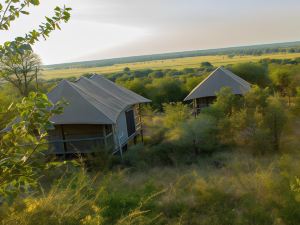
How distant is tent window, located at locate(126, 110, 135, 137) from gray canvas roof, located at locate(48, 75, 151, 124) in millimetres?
927

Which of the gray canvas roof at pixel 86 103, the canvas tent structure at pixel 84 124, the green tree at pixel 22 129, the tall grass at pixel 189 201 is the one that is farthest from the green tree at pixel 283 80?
the green tree at pixel 22 129

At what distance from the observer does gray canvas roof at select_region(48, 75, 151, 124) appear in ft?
46.6

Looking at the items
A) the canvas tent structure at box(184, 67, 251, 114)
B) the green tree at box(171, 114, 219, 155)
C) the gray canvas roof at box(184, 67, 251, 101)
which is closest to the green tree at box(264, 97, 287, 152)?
the green tree at box(171, 114, 219, 155)

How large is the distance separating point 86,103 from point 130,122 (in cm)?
498

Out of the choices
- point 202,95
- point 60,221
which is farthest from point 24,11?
point 202,95

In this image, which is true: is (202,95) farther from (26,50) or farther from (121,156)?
(26,50)

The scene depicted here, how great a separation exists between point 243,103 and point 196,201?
9702 millimetres

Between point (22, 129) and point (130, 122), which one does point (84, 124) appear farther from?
point (22, 129)

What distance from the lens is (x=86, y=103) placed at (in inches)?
583

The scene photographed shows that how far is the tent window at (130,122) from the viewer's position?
18.8 metres

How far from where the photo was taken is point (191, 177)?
11.1m

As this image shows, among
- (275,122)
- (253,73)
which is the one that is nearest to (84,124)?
(275,122)

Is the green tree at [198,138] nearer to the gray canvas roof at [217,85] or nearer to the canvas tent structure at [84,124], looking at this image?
the canvas tent structure at [84,124]

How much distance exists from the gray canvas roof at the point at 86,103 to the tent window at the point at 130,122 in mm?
927
